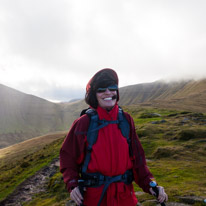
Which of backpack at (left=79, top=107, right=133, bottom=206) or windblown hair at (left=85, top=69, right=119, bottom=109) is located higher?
windblown hair at (left=85, top=69, right=119, bottom=109)

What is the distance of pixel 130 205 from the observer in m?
3.74

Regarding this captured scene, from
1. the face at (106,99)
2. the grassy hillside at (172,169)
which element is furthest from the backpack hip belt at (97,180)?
the grassy hillside at (172,169)

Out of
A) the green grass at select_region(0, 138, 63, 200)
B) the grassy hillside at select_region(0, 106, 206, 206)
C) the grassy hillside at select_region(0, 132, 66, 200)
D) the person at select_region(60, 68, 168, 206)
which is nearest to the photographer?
the person at select_region(60, 68, 168, 206)

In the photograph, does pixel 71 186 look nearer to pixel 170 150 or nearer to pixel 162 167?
pixel 162 167

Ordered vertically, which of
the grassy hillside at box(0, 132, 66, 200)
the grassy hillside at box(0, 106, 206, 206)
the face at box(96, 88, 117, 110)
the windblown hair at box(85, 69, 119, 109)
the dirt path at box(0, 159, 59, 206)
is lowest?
the grassy hillside at box(0, 132, 66, 200)

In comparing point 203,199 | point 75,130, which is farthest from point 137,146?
point 203,199

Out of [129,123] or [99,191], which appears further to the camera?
[129,123]

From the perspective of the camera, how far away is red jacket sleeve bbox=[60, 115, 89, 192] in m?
3.58

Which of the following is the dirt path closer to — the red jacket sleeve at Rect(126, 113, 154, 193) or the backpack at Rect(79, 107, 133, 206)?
the backpack at Rect(79, 107, 133, 206)

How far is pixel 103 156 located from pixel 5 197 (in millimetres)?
14957

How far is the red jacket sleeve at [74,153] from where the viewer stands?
3.58 m

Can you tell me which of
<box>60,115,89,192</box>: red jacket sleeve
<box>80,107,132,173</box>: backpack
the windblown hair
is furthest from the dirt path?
the windblown hair

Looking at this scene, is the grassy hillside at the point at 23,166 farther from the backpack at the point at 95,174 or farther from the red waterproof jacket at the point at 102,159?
the backpack at the point at 95,174

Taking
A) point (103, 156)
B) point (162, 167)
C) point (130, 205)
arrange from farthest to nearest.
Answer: point (162, 167)
point (130, 205)
point (103, 156)
